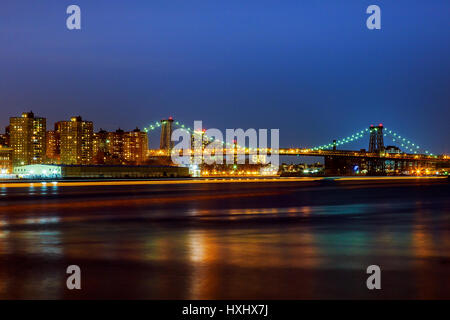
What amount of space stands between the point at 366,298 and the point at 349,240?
6899 millimetres

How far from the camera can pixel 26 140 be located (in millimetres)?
194875

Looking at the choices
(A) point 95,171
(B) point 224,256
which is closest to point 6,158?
(A) point 95,171

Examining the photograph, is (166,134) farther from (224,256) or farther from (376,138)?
(224,256)

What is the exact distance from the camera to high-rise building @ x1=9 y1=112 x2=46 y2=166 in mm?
192625

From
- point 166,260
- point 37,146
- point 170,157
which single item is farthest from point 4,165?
point 166,260

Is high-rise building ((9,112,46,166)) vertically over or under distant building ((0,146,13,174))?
over

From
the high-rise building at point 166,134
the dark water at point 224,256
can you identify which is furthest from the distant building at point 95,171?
the dark water at point 224,256

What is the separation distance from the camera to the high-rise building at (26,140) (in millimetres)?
192625

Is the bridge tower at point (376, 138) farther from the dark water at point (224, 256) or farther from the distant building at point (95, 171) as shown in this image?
the dark water at point (224, 256)

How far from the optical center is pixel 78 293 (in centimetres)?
954

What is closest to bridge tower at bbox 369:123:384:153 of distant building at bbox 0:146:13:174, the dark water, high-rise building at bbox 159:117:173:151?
high-rise building at bbox 159:117:173:151

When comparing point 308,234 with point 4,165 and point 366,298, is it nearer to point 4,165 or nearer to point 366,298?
point 366,298

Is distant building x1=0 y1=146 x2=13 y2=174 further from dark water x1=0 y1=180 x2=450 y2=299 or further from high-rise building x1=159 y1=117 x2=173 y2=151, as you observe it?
dark water x1=0 y1=180 x2=450 y2=299
